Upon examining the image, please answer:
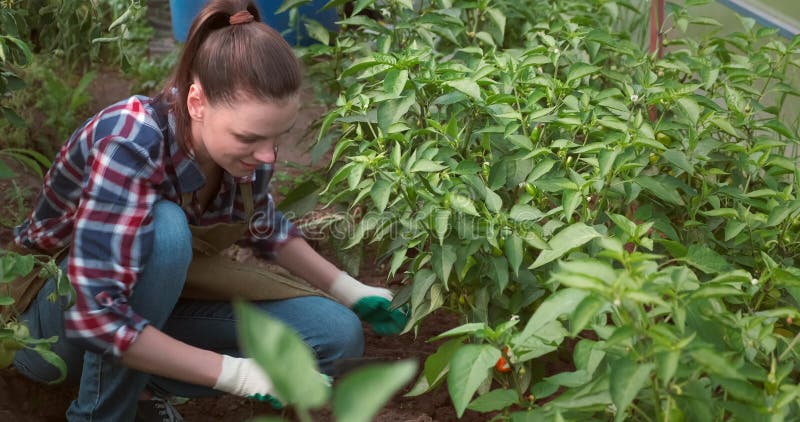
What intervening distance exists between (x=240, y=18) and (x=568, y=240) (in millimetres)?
752

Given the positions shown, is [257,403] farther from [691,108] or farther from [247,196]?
[691,108]

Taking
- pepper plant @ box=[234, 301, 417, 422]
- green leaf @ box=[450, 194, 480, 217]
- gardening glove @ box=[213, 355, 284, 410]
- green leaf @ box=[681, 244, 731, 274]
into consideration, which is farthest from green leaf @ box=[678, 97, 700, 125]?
pepper plant @ box=[234, 301, 417, 422]

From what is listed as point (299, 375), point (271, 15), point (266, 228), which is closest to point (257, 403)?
point (266, 228)

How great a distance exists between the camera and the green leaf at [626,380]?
4.02ft

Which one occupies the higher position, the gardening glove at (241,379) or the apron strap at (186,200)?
the apron strap at (186,200)

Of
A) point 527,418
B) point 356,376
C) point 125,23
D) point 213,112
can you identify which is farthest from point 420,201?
point 356,376

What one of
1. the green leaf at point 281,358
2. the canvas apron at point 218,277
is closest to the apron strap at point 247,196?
the canvas apron at point 218,277

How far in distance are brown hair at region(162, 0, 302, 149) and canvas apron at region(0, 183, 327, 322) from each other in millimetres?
250

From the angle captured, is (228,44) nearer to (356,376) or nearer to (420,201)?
(420,201)

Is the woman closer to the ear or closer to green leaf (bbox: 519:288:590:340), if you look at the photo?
the ear

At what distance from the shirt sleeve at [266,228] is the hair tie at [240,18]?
430 mm

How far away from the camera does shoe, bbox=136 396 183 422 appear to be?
6.95ft

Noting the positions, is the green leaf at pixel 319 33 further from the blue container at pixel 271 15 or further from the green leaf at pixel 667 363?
the green leaf at pixel 667 363

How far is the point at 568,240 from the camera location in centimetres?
163
